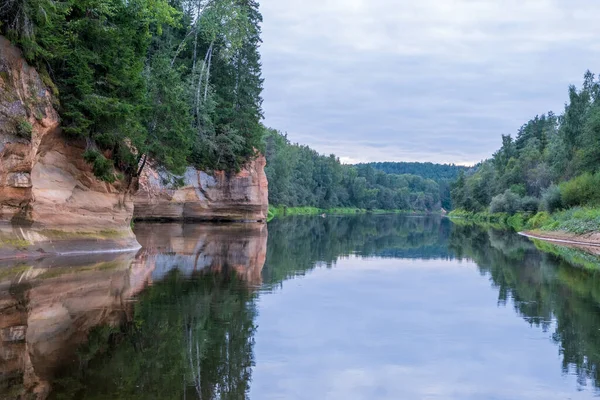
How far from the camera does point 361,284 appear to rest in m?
20.0

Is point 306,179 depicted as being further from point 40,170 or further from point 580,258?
point 40,170

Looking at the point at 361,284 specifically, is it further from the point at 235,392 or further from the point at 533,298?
the point at 235,392

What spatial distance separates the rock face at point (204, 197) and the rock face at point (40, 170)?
23.3m

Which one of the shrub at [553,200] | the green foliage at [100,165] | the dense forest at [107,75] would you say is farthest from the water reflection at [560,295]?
the shrub at [553,200]

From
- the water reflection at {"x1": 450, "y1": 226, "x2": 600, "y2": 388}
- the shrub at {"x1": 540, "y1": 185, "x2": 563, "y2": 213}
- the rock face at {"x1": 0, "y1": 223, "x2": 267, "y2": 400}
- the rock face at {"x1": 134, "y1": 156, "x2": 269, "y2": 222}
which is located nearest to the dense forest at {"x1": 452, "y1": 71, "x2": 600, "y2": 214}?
the shrub at {"x1": 540, "y1": 185, "x2": 563, "y2": 213}

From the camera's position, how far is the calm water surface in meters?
8.86

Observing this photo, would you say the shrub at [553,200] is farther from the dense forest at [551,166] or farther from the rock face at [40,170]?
the rock face at [40,170]

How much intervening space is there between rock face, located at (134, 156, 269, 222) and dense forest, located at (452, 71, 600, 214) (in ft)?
97.2

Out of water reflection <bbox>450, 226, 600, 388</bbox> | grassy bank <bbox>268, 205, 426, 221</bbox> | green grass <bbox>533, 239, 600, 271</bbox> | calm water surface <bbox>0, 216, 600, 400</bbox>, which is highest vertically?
grassy bank <bbox>268, 205, 426, 221</bbox>

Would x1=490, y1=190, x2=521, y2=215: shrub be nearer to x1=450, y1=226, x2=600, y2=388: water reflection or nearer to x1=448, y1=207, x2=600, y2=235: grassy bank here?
x1=448, y1=207, x2=600, y2=235: grassy bank

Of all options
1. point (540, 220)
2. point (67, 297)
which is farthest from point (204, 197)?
point (67, 297)

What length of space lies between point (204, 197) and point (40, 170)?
108 ft

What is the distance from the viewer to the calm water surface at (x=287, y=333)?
8859 millimetres

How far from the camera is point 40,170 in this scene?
23516mm
